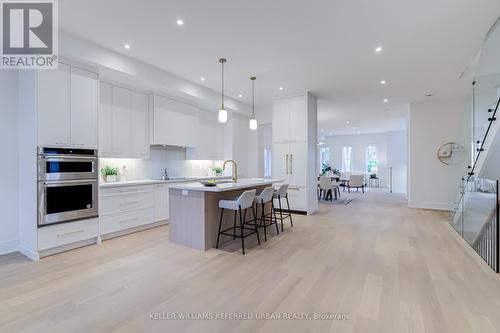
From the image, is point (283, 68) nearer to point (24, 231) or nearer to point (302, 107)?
point (302, 107)

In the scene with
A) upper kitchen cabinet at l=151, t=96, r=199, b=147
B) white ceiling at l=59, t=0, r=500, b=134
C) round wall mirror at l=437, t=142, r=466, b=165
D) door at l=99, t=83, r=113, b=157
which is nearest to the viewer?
white ceiling at l=59, t=0, r=500, b=134

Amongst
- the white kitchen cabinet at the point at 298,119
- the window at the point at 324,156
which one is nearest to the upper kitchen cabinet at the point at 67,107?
the white kitchen cabinet at the point at 298,119

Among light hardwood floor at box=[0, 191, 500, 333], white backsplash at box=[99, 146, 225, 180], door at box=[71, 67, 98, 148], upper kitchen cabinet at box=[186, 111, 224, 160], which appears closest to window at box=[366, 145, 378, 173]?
upper kitchen cabinet at box=[186, 111, 224, 160]

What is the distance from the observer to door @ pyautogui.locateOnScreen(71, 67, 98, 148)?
343cm

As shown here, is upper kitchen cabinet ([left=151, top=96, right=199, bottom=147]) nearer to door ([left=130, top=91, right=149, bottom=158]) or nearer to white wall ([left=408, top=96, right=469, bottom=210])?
door ([left=130, top=91, right=149, bottom=158])

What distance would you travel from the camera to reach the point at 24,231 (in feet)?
10.9

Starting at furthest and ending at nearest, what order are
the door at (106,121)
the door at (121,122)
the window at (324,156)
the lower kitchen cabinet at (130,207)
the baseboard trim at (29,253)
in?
the window at (324,156), the door at (121,122), the door at (106,121), the lower kitchen cabinet at (130,207), the baseboard trim at (29,253)

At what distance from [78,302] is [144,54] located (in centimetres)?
351

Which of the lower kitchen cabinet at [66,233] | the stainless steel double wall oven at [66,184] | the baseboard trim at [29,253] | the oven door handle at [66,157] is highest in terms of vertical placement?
the oven door handle at [66,157]

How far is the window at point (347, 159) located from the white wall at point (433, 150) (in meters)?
6.91

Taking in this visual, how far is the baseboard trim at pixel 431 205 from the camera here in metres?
6.41

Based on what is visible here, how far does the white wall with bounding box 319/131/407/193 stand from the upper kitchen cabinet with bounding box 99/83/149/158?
1153 cm

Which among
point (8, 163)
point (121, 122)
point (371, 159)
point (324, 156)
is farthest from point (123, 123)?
point (371, 159)

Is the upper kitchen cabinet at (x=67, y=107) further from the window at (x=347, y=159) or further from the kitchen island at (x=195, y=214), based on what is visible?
the window at (x=347, y=159)
